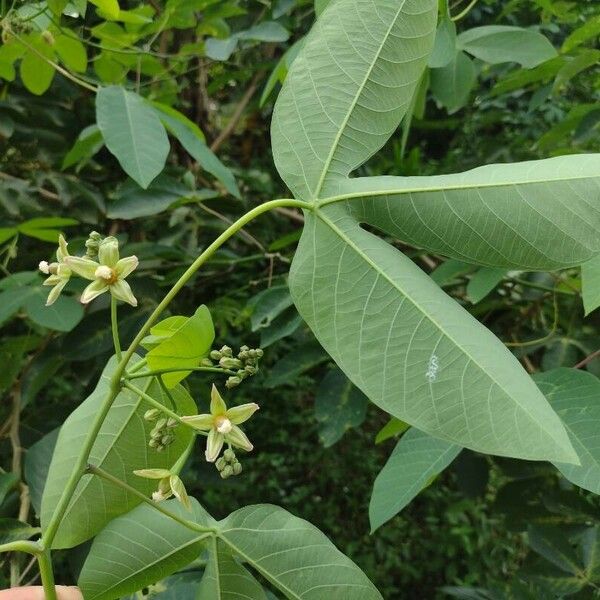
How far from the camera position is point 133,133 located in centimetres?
102

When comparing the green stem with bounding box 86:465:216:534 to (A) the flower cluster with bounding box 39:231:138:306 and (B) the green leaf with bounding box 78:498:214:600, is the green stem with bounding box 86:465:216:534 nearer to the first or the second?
(B) the green leaf with bounding box 78:498:214:600

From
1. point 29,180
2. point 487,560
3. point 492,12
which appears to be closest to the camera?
point 29,180

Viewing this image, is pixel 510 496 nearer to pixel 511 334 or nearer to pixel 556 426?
pixel 511 334

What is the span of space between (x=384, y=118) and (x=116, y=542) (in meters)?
0.39

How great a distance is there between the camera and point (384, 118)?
50 cm

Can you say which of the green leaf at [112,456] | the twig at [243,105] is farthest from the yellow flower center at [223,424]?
the twig at [243,105]

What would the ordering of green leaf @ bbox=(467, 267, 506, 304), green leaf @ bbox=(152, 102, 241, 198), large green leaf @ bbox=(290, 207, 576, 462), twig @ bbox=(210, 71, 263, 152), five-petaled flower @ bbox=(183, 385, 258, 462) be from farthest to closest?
twig @ bbox=(210, 71, 263, 152)
green leaf @ bbox=(152, 102, 241, 198)
green leaf @ bbox=(467, 267, 506, 304)
five-petaled flower @ bbox=(183, 385, 258, 462)
large green leaf @ bbox=(290, 207, 576, 462)

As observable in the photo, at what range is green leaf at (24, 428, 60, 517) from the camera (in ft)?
3.26

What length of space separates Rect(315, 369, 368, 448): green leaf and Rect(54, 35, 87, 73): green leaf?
66 centimetres

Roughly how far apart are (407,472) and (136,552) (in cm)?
28

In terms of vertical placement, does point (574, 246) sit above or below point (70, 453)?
above

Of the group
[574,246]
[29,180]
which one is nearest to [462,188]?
[574,246]

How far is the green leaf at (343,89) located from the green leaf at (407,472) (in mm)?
356

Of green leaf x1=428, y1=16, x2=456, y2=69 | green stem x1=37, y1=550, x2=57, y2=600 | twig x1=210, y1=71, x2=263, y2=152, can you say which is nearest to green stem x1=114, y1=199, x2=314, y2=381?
green stem x1=37, y1=550, x2=57, y2=600
